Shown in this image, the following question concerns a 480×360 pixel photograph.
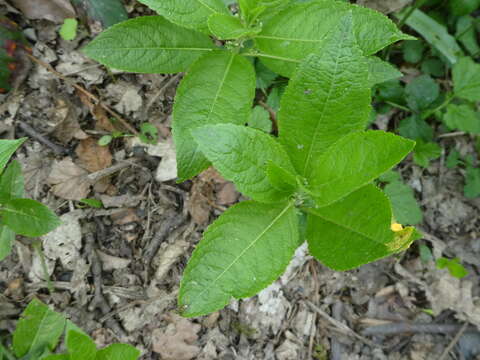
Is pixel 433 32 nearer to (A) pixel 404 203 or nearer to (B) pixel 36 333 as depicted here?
(A) pixel 404 203

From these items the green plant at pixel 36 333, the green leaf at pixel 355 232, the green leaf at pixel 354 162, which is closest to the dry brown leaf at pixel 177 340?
the green plant at pixel 36 333

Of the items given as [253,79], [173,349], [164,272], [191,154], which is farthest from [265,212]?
[173,349]

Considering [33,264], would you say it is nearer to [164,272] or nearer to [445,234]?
[164,272]

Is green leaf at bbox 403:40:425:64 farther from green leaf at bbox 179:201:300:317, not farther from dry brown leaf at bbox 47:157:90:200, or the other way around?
dry brown leaf at bbox 47:157:90:200

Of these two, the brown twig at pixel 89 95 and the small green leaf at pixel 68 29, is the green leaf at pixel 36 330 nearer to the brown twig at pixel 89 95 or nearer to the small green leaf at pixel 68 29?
the brown twig at pixel 89 95

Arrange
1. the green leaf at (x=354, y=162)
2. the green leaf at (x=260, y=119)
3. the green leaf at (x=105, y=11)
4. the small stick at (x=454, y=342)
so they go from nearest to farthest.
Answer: the green leaf at (x=354, y=162) < the green leaf at (x=105, y=11) < the green leaf at (x=260, y=119) < the small stick at (x=454, y=342)

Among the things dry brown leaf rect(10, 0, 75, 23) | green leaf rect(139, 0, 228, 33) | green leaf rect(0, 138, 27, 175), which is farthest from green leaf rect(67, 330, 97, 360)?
dry brown leaf rect(10, 0, 75, 23)
